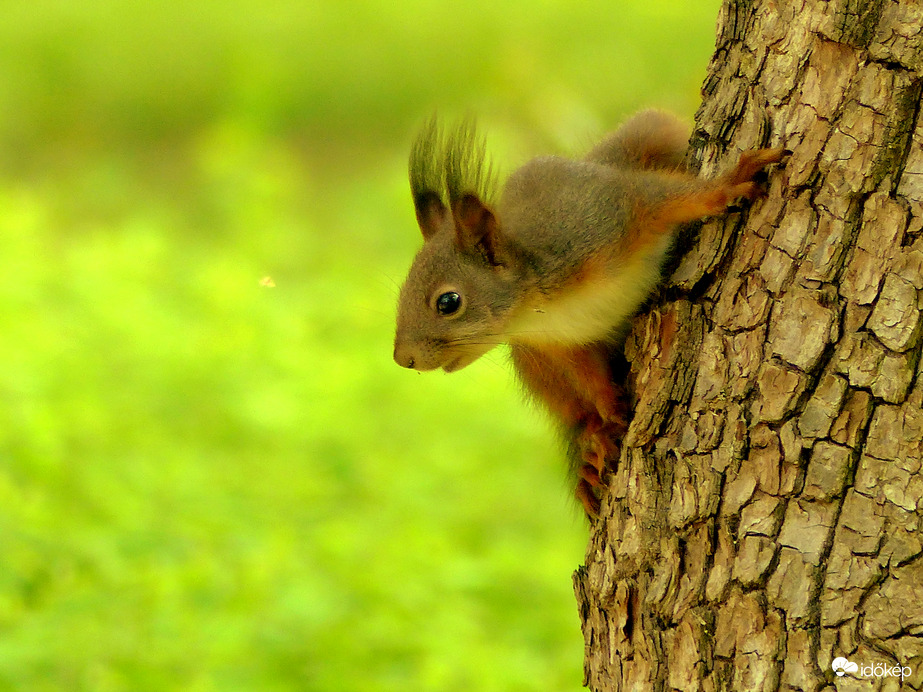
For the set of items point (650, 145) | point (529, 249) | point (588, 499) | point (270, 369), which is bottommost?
point (588, 499)

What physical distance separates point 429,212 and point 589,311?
408 millimetres

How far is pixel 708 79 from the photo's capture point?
161 centimetres

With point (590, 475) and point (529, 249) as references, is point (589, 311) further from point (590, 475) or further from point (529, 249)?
point (590, 475)

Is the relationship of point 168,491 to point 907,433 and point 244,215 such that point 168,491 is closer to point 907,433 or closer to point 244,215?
point 244,215

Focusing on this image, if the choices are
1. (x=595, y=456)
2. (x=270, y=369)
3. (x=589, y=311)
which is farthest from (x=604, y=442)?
(x=270, y=369)

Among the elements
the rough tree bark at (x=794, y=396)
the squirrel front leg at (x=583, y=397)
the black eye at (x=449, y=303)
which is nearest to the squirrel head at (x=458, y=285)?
the black eye at (x=449, y=303)

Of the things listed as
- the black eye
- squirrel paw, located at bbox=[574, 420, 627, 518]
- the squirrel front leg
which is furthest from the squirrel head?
squirrel paw, located at bbox=[574, 420, 627, 518]

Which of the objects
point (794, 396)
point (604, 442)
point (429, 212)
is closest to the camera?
point (794, 396)

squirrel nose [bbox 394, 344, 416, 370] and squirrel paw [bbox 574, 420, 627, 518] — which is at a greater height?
squirrel nose [bbox 394, 344, 416, 370]

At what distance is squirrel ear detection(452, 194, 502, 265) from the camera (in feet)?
5.87

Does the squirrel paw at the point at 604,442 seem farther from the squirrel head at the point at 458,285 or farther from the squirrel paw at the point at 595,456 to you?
the squirrel head at the point at 458,285

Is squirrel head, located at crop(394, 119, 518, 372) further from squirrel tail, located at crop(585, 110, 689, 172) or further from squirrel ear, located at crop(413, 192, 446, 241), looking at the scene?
squirrel tail, located at crop(585, 110, 689, 172)

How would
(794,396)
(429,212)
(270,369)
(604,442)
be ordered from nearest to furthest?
1. (794,396)
2. (604,442)
3. (429,212)
4. (270,369)

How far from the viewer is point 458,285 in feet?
6.05
